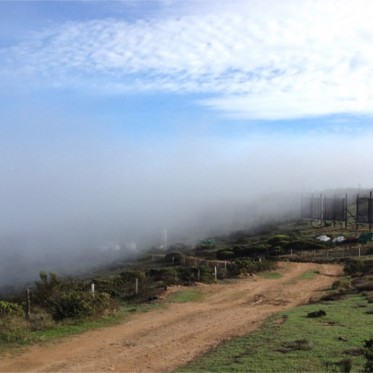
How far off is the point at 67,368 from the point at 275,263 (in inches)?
1078

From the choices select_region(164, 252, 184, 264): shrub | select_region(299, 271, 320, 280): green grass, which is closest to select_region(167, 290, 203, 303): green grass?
select_region(299, 271, 320, 280): green grass

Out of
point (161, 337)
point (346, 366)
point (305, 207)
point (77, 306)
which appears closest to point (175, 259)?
point (77, 306)

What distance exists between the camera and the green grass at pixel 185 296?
71.3ft

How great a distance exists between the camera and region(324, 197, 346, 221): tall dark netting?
72.0m

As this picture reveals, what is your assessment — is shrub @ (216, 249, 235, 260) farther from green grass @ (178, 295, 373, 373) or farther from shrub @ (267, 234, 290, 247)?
green grass @ (178, 295, 373, 373)

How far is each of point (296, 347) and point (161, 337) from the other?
15.4 ft

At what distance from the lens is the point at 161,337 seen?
14992 mm

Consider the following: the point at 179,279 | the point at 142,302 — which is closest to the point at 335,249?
the point at 179,279

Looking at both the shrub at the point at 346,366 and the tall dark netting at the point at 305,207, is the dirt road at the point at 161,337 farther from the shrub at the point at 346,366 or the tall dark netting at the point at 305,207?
the tall dark netting at the point at 305,207

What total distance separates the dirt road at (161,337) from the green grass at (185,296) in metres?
0.42

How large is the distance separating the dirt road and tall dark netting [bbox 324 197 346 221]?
49.4 m

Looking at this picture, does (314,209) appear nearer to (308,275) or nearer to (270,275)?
(308,275)

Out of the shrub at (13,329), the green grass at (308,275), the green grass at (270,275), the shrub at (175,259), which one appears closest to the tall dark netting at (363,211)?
the shrub at (175,259)

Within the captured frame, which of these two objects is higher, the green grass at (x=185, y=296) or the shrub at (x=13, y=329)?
the shrub at (x=13, y=329)
